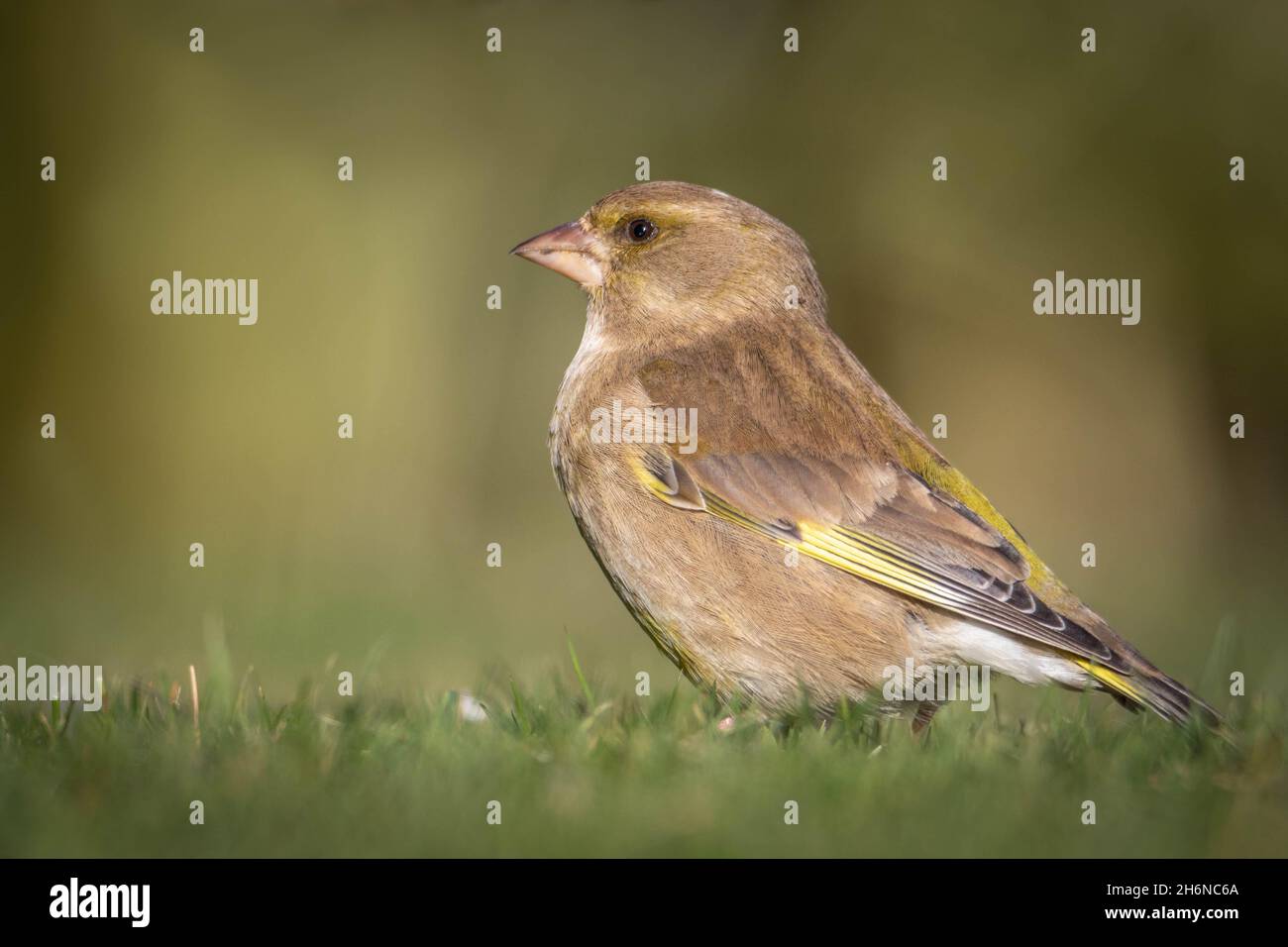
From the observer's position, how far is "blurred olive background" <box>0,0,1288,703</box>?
33.5 ft

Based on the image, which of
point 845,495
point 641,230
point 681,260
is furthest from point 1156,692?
point 641,230

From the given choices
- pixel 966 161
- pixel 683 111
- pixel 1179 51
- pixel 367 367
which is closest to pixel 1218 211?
pixel 1179 51

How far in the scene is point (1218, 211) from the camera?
10.2 meters

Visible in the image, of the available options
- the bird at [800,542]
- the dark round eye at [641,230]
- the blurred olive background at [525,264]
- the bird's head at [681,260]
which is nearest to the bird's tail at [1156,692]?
the bird at [800,542]

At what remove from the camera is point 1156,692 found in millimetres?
4312

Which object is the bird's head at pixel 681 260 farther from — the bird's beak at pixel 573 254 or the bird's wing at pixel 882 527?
the bird's wing at pixel 882 527

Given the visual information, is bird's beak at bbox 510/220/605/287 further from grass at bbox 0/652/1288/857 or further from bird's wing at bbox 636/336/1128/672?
Result: grass at bbox 0/652/1288/857

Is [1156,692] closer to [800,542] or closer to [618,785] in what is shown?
[800,542]

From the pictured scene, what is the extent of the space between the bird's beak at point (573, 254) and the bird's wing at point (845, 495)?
2.21 ft

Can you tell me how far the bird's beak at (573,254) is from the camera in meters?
5.54

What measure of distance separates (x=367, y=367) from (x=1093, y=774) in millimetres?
7977

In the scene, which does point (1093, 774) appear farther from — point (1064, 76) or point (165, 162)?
point (165, 162)

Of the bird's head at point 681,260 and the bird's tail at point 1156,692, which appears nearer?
the bird's tail at point 1156,692

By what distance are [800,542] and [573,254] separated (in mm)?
1646
